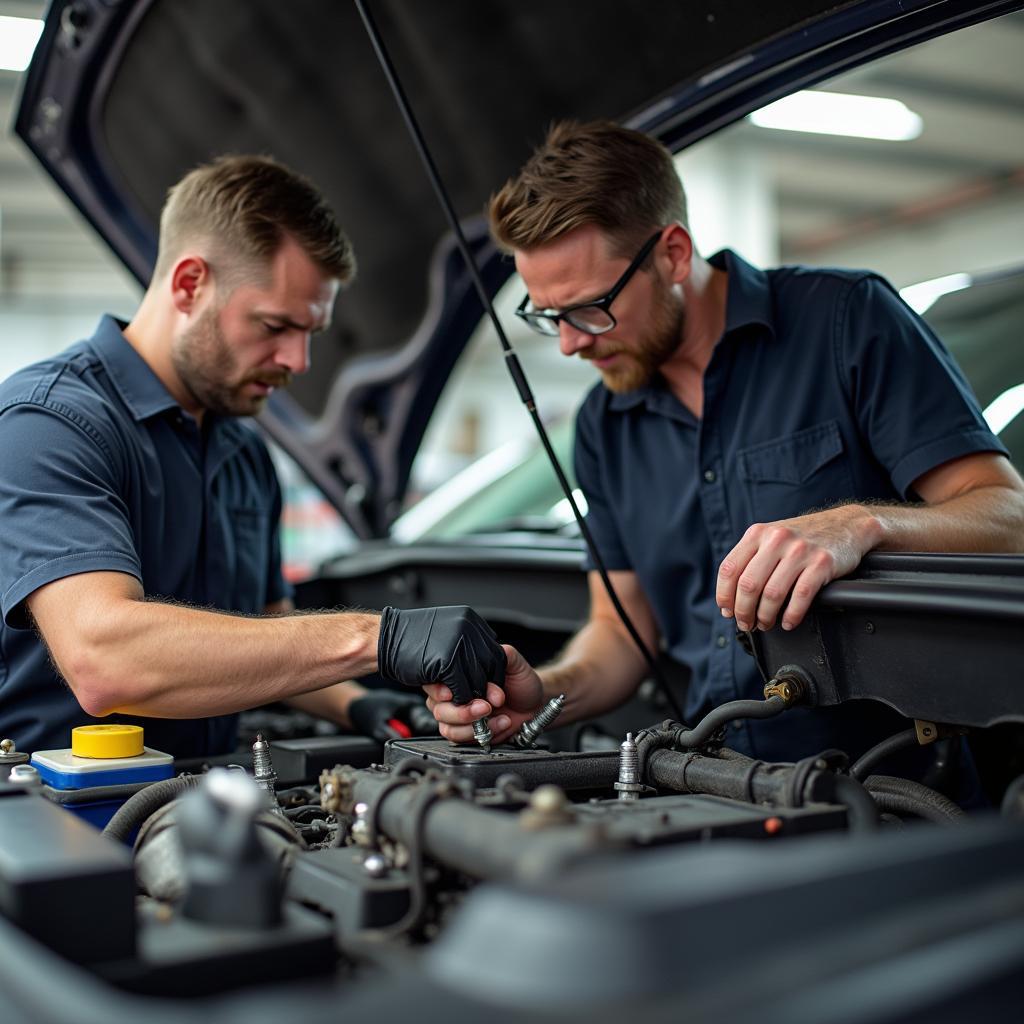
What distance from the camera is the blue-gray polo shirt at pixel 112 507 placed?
4.64ft

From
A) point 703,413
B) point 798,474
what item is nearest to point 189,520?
point 703,413

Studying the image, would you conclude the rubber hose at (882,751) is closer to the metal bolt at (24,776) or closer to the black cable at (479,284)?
the black cable at (479,284)

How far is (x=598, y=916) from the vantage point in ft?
1.58

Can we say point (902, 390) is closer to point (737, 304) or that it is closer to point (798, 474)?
point (798, 474)

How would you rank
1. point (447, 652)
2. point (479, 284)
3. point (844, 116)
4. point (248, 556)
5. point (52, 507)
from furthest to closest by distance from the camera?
point (844, 116)
point (248, 556)
point (479, 284)
point (52, 507)
point (447, 652)

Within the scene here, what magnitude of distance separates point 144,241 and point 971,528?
70.0 inches

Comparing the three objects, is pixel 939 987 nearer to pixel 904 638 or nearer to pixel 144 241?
pixel 904 638

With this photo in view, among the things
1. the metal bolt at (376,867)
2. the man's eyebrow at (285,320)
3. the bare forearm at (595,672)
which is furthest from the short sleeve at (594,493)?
the metal bolt at (376,867)

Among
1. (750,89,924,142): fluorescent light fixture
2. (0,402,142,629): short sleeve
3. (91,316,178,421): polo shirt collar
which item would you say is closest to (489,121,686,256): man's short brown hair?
(91,316,178,421): polo shirt collar

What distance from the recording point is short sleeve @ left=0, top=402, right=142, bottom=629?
1.38 metres

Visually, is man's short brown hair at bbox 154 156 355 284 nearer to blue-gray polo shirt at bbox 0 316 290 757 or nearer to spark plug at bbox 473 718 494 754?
blue-gray polo shirt at bbox 0 316 290 757

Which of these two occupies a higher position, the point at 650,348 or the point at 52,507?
the point at 650,348

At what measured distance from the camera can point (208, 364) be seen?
5.88ft

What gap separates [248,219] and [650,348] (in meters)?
0.67
